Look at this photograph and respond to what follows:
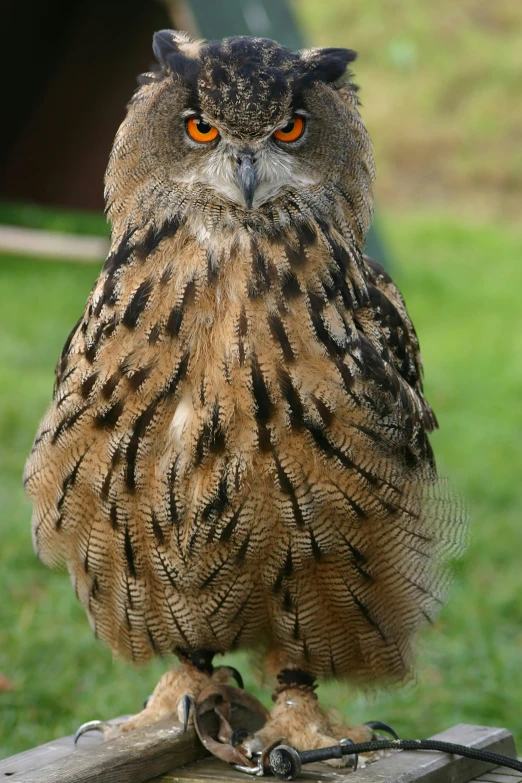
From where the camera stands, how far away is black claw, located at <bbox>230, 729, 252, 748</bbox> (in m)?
2.70

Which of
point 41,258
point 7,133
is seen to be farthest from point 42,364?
point 7,133

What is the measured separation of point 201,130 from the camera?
237cm

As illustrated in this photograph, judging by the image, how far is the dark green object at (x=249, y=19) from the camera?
758 cm

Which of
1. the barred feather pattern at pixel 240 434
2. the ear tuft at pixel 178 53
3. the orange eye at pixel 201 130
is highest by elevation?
the ear tuft at pixel 178 53

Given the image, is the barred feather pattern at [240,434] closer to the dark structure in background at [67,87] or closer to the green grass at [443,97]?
the dark structure in background at [67,87]

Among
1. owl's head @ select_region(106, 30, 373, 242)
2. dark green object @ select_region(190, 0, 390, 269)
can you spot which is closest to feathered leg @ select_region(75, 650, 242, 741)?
owl's head @ select_region(106, 30, 373, 242)

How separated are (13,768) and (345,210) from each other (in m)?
1.45

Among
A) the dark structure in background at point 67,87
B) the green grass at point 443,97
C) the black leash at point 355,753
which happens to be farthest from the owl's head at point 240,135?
the green grass at point 443,97

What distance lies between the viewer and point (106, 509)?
8.19ft

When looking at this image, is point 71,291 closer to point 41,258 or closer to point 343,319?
point 41,258

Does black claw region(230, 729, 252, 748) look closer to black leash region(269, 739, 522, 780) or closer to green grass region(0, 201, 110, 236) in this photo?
black leash region(269, 739, 522, 780)

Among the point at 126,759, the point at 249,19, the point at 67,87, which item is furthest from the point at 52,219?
the point at 126,759

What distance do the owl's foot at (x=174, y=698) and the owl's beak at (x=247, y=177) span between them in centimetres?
128

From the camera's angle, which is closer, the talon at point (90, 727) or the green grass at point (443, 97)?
the talon at point (90, 727)
